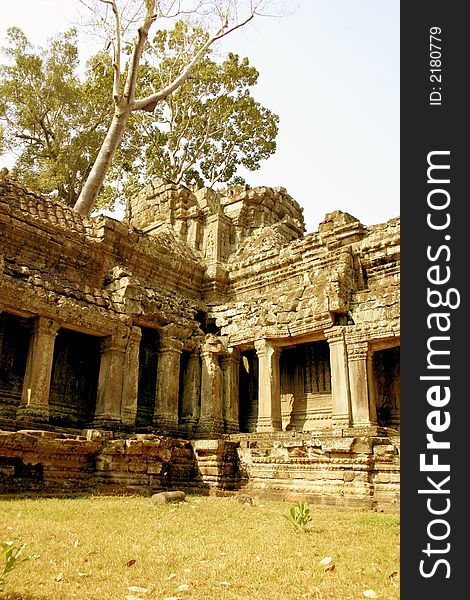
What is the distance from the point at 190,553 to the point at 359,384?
738 cm

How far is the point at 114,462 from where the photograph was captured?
9.31 metres

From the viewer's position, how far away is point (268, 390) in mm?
12773

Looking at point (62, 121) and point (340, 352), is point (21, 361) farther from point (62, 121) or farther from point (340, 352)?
point (62, 121)

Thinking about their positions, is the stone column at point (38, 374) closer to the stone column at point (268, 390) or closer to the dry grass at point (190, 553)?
the dry grass at point (190, 553)

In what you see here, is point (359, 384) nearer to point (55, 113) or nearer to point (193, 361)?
point (193, 361)

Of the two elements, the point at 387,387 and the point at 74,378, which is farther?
the point at 74,378

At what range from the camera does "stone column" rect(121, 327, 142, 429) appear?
11758mm

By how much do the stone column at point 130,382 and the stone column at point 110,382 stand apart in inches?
5.5

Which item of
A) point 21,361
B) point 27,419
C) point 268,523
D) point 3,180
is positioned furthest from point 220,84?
point 268,523

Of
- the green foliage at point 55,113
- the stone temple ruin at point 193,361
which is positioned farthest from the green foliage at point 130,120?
the stone temple ruin at point 193,361

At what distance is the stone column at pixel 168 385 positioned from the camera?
12.7 m

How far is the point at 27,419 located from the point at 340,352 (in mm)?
7085

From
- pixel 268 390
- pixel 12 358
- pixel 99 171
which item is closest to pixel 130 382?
pixel 12 358

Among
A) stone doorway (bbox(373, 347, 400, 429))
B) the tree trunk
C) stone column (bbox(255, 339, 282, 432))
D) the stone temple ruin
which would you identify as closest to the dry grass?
the stone temple ruin
